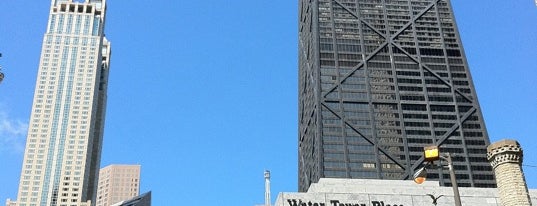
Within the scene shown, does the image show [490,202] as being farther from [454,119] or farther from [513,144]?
[454,119]

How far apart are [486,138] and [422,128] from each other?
1899 centimetres

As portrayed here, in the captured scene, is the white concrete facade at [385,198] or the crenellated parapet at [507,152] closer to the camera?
the crenellated parapet at [507,152]

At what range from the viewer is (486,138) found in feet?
630

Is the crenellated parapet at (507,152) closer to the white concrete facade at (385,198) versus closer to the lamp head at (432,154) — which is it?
the lamp head at (432,154)

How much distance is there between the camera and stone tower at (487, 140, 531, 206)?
138ft

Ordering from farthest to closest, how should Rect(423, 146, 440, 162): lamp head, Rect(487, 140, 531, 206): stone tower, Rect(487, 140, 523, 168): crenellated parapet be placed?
Rect(487, 140, 523, 168): crenellated parapet → Rect(487, 140, 531, 206): stone tower → Rect(423, 146, 440, 162): lamp head

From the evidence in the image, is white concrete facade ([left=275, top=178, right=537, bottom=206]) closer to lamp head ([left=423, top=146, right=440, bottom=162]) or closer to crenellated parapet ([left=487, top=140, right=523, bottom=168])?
crenellated parapet ([left=487, top=140, right=523, bottom=168])

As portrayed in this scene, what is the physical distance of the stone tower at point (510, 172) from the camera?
42.2m

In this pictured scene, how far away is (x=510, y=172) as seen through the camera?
42812 mm

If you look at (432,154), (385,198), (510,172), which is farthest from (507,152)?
(385,198)

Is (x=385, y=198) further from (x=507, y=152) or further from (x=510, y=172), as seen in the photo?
(x=507, y=152)

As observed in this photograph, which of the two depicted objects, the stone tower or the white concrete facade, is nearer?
the stone tower

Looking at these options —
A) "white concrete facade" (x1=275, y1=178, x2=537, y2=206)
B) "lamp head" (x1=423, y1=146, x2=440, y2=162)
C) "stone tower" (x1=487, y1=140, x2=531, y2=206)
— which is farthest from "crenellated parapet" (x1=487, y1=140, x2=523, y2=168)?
"white concrete facade" (x1=275, y1=178, x2=537, y2=206)

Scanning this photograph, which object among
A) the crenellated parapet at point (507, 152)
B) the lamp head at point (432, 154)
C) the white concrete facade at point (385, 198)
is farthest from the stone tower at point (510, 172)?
the white concrete facade at point (385, 198)
